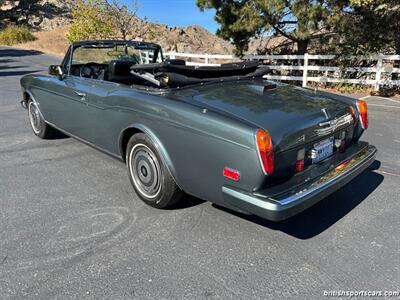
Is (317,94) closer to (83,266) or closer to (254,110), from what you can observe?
(254,110)

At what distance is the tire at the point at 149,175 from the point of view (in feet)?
10.8

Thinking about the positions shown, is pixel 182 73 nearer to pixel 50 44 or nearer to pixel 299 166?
pixel 299 166

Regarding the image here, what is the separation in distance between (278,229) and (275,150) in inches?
33.3

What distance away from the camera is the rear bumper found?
2.56 m

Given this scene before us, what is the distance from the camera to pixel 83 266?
2682 mm

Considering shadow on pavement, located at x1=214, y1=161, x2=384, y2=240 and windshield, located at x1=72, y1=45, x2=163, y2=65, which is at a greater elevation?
windshield, located at x1=72, y1=45, x2=163, y2=65

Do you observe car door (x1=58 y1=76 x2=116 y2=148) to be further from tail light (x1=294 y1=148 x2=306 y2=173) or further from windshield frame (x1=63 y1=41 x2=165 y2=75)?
tail light (x1=294 y1=148 x2=306 y2=173)

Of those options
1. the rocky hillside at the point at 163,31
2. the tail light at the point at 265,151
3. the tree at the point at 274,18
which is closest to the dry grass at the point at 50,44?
the rocky hillside at the point at 163,31

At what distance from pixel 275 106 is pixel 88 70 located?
2744 millimetres

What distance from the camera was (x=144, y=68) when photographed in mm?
3668

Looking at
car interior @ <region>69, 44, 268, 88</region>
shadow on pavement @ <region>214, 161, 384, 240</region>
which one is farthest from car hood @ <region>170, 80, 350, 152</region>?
shadow on pavement @ <region>214, 161, 384, 240</region>

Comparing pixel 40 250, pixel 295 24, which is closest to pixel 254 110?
pixel 40 250

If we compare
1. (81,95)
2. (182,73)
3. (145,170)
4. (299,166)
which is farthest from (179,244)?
(81,95)

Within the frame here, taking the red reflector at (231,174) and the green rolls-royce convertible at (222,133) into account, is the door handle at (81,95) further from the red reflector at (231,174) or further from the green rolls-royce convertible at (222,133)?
the red reflector at (231,174)
